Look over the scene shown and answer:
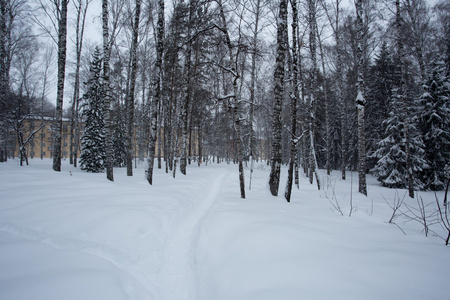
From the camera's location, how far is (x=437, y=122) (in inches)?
503

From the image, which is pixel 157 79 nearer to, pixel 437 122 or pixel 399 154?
pixel 399 154

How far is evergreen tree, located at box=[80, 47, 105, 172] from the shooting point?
14047 mm

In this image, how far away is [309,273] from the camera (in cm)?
216

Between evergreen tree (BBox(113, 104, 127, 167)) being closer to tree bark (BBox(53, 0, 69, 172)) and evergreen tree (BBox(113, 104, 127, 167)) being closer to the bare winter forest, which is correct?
the bare winter forest

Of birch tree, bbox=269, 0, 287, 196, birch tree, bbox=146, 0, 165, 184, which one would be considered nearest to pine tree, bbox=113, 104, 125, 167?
birch tree, bbox=146, 0, 165, 184

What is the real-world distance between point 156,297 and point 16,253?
1.98m

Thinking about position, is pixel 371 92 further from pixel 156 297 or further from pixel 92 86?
pixel 92 86

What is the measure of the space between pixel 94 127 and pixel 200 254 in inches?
618

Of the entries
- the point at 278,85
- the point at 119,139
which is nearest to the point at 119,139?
the point at 119,139

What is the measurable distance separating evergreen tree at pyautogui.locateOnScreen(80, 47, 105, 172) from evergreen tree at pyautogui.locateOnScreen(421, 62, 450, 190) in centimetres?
2426

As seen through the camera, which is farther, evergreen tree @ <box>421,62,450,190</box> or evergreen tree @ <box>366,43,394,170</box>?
evergreen tree @ <box>366,43,394,170</box>

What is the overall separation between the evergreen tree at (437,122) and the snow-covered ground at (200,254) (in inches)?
521

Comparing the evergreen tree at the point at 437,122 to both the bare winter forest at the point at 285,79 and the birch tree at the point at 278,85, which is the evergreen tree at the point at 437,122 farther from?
the birch tree at the point at 278,85

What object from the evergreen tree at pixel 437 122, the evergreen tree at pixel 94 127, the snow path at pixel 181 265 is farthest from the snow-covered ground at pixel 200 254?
the evergreen tree at pixel 437 122
